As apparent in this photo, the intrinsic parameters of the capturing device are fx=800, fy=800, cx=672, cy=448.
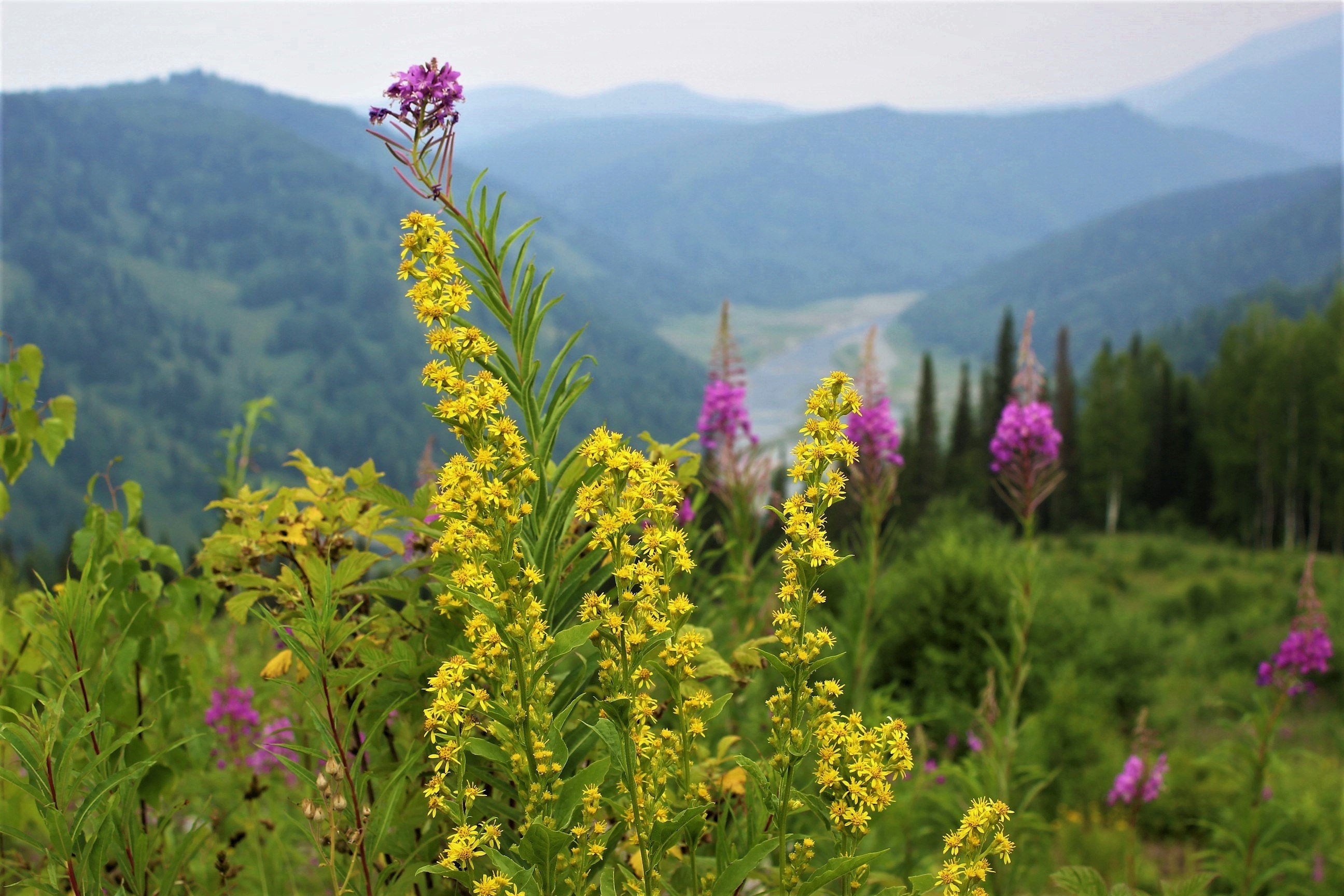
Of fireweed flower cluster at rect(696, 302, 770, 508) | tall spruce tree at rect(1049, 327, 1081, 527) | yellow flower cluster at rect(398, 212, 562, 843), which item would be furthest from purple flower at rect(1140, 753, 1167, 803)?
tall spruce tree at rect(1049, 327, 1081, 527)

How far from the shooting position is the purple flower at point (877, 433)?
19.3 feet

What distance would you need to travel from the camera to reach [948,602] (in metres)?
11.2

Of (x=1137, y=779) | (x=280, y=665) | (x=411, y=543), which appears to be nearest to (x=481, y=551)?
(x=280, y=665)

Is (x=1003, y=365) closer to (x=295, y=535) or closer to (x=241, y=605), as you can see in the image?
(x=295, y=535)

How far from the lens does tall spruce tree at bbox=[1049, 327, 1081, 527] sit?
71000 millimetres

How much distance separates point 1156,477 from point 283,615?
3428 inches

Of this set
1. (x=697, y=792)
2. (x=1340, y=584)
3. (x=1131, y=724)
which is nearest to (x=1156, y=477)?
(x=1340, y=584)

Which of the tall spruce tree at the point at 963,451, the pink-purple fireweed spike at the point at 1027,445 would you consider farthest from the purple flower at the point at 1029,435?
the tall spruce tree at the point at 963,451

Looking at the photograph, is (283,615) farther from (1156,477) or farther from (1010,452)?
(1156,477)

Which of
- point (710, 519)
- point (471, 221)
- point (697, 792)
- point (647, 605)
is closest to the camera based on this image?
point (647, 605)

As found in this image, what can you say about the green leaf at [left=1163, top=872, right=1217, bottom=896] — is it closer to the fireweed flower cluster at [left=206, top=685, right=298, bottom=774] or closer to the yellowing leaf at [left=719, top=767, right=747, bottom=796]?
the yellowing leaf at [left=719, top=767, right=747, bottom=796]

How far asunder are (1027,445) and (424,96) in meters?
4.74

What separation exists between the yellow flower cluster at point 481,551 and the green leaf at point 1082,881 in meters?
1.36

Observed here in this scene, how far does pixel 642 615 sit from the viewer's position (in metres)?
1.63
